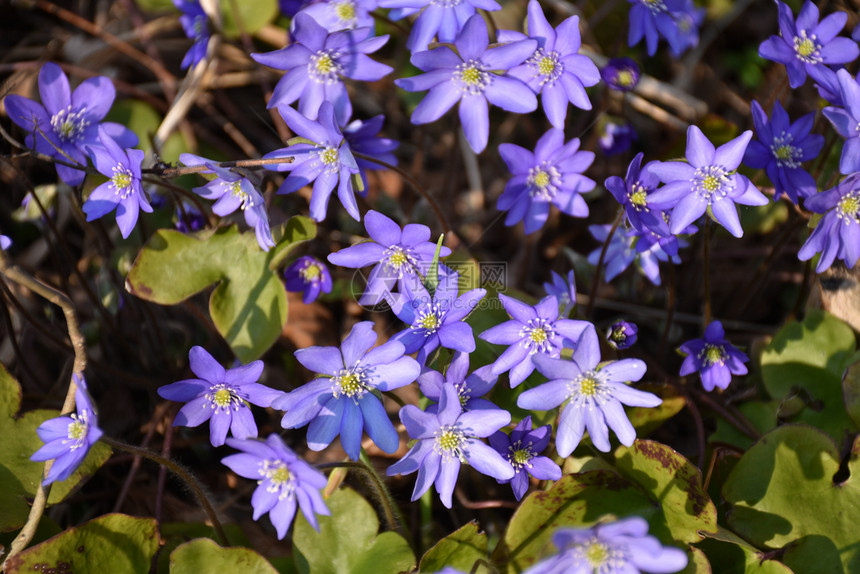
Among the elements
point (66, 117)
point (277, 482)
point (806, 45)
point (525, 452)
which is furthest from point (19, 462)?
point (806, 45)

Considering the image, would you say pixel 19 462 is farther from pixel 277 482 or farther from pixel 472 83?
pixel 472 83

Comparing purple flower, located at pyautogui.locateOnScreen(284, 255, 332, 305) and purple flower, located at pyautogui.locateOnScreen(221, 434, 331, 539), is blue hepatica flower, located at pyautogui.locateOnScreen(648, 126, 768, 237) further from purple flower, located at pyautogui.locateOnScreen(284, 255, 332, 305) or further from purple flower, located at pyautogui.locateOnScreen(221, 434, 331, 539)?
purple flower, located at pyautogui.locateOnScreen(221, 434, 331, 539)

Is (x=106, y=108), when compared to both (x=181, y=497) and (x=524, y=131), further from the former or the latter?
(x=524, y=131)

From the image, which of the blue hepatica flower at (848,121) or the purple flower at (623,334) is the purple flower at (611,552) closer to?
the purple flower at (623,334)

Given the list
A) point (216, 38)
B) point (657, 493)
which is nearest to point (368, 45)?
point (216, 38)

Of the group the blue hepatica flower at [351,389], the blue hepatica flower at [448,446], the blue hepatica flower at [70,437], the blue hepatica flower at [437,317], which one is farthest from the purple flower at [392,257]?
the blue hepatica flower at [70,437]

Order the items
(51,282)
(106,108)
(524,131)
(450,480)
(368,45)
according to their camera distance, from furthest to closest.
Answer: (524,131) < (51,282) < (106,108) < (368,45) < (450,480)
